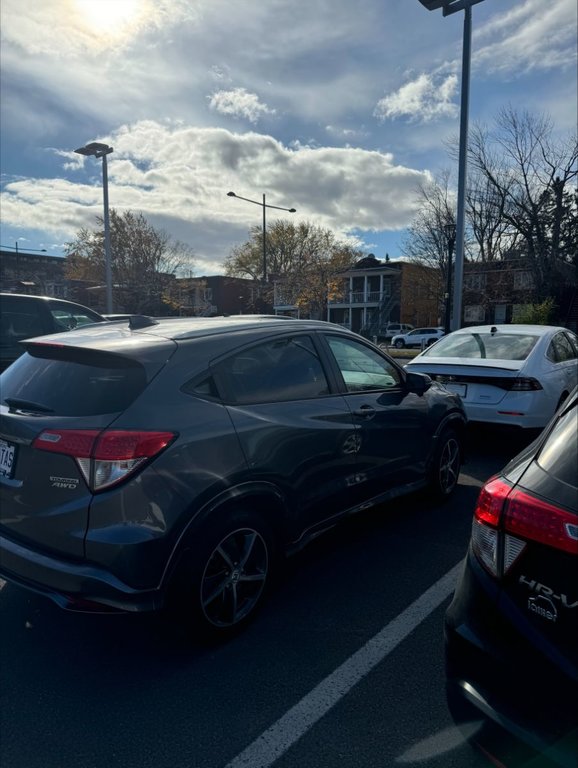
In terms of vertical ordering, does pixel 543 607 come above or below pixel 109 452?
below

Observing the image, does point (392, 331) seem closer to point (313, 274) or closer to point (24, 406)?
point (313, 274)

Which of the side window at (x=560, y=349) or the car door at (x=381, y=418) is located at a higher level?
the side window at (x=560, y=349)

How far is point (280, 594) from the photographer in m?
3.26

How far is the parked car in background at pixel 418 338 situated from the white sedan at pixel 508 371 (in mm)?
→ 31119

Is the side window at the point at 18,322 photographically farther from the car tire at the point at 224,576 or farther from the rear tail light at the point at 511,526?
the rear tail light at the point at 511,526

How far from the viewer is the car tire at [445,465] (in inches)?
179

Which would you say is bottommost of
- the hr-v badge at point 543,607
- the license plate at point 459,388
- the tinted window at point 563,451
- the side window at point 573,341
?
the hr-v badge at point 543,607

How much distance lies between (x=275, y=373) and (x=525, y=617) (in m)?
1.96

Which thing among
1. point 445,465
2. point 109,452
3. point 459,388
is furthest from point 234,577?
point 459,388

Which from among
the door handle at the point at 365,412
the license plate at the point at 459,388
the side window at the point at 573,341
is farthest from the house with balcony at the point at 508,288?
the door handle at the point at 365,412

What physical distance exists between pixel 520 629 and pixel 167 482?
1.56 m

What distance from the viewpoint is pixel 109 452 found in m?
2.31

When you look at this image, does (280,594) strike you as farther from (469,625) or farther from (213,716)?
(469,625)

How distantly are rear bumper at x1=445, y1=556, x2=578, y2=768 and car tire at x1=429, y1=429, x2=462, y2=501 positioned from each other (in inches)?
107
